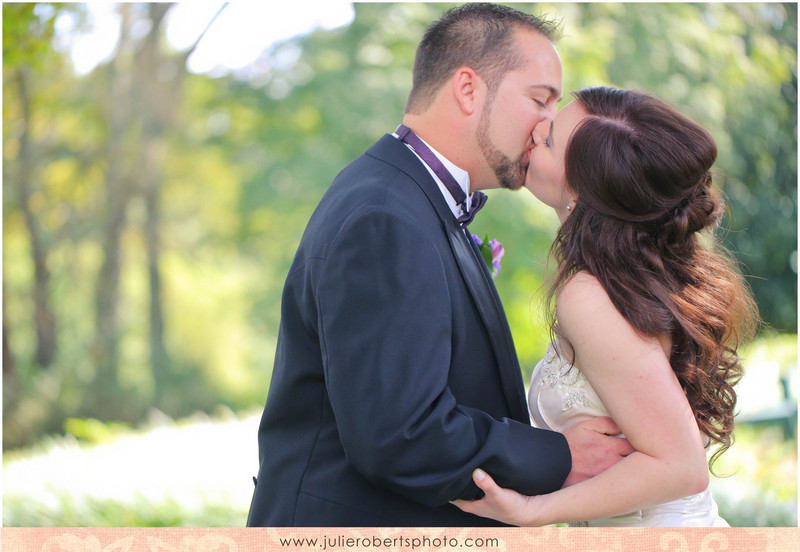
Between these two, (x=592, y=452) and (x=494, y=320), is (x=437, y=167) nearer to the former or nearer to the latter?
(x=494, y=320)

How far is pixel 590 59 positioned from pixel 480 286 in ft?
29.5

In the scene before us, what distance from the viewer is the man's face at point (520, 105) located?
2.48 metres

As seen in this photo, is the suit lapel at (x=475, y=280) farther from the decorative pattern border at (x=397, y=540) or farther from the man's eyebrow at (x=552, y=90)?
the man's eyebrow at (x=552, y=90)

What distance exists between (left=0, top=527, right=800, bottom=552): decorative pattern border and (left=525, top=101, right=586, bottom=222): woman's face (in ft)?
3.62

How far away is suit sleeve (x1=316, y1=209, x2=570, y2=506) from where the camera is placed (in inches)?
71.2

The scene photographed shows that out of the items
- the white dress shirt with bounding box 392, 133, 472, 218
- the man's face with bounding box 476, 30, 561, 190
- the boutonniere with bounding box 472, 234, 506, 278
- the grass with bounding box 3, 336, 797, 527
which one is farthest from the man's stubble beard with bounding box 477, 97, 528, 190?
the grass with bounding box 3, 336, 797, 527

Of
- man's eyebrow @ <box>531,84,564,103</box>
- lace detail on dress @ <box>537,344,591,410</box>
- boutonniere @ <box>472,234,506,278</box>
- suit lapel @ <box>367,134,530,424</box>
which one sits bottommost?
lace detail on dress @ <box>537,344,591,410</box>

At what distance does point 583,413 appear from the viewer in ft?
7.77

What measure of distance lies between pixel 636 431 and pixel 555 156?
3.23 feet

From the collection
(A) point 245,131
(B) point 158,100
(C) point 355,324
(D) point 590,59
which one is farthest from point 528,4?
(C) point 355,324

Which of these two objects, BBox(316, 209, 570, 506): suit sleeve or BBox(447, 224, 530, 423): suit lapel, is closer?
BBox(316, 209, 570, 506): suit sleeve

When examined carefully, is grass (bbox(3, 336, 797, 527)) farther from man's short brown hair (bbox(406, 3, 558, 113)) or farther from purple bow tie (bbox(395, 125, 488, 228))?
man's short brown hair (bbox(406, 3, 558, 113))

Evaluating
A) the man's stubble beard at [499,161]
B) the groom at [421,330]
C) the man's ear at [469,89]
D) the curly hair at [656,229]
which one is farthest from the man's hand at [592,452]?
the man's ear at [469,89]

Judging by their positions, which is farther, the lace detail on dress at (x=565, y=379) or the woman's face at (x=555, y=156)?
the woman's face at (x=555, y=156)
